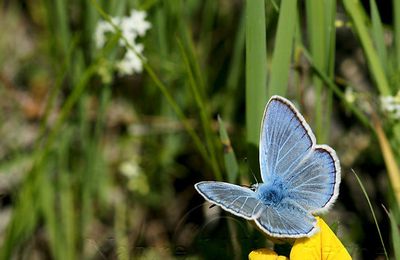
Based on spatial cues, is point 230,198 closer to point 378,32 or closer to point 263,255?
point 263,255

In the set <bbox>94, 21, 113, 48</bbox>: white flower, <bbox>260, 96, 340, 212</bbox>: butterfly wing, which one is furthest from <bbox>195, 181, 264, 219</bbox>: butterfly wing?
<bbox>94, 21, 113, 48</bbox>: white flower

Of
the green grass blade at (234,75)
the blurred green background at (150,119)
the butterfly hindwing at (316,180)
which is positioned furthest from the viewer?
the green grass blade at (234,75)

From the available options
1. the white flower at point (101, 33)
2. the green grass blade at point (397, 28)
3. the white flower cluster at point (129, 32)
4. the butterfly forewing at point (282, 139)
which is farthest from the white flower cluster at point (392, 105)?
the white flower at point (101, 33)

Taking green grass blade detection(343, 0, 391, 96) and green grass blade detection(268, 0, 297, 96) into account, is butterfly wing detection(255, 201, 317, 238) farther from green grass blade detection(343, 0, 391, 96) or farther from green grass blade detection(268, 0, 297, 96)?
green grass blade detection(343, 0, 391, 96)

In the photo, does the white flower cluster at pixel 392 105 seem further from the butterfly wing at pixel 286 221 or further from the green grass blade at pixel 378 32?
the butterfly wing at pixel 286 221

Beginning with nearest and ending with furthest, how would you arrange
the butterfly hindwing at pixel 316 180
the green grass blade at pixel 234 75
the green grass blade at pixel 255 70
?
the butterfly hindwing at pixel 316 180 < the green grass blade at pixel 255 70 < the green grass blade at pixel 234 75

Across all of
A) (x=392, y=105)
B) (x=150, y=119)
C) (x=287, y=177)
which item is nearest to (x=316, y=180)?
(x=287, y=177)

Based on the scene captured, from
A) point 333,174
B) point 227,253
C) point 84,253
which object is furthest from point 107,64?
point 333,174

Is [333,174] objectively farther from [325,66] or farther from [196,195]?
[196,195]
